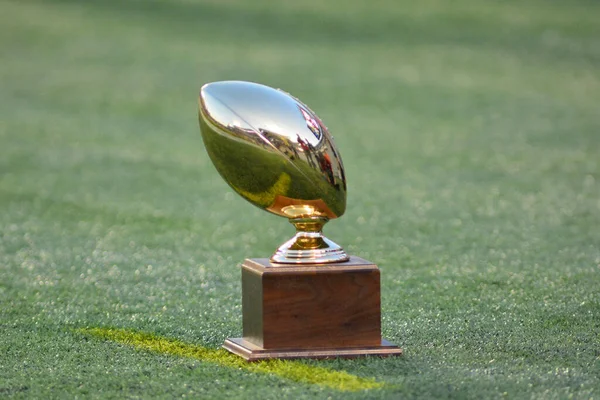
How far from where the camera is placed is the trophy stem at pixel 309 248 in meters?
2.34

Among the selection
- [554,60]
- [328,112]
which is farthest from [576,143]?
[554,60]

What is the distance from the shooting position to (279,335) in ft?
7.54

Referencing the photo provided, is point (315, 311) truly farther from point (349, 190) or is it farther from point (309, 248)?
point (349, 190)

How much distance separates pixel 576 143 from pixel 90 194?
3068mm

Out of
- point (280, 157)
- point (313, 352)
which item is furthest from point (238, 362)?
point (280, 157)

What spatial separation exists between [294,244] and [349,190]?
9.62 ft

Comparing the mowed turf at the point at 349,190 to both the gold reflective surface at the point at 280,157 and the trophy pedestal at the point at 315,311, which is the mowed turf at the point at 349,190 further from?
the gold reflective surface at the point at 280,157

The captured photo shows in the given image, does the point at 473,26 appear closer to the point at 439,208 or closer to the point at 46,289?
the point at 439,208

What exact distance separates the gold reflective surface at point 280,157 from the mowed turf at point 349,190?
0.31m

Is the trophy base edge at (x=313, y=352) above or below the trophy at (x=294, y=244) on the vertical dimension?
below

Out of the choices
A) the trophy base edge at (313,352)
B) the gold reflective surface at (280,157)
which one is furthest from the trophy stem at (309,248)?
the trophy base edge at (313,352)

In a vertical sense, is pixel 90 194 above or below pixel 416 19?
below

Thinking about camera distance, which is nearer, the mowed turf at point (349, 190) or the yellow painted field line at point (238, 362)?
the yellow painted field line at point (238, 362)

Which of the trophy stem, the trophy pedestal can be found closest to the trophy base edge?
the trophy pedestal
